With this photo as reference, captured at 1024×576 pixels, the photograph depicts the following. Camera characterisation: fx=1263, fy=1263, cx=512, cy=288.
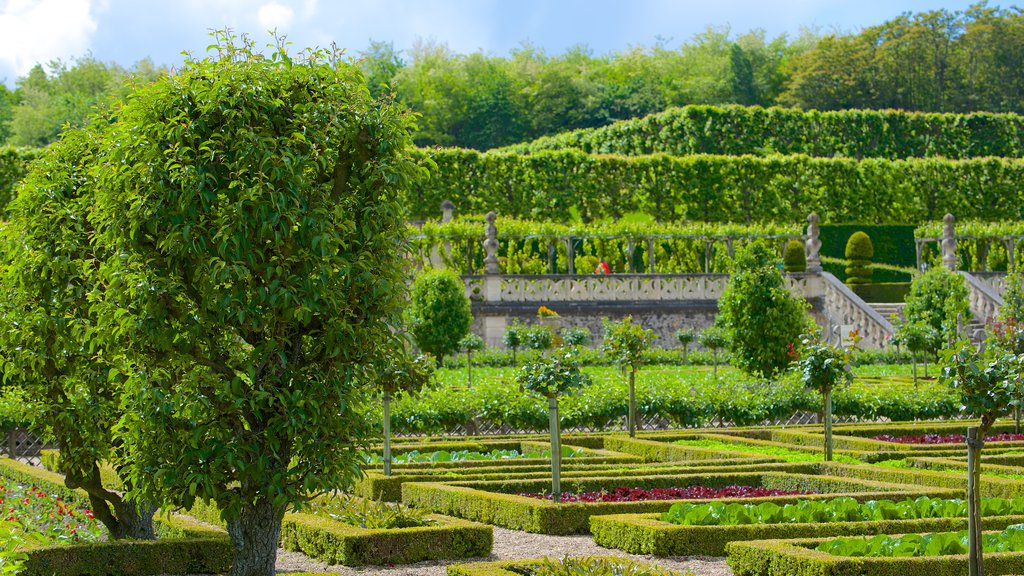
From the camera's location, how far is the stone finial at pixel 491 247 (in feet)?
101

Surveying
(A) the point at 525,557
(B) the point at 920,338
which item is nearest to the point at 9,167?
(B) the point at 920,338

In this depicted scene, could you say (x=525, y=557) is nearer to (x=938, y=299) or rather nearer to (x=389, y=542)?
(x=389, y=542)

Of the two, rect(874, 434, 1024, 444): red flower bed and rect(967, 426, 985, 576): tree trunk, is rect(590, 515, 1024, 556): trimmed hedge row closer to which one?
rect(967, 426, 985, 576): tree trunk

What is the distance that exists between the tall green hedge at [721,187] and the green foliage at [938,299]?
14735mm

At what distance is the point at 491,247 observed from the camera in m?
31.4

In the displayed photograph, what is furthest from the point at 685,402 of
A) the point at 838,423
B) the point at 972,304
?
the point at 972,304

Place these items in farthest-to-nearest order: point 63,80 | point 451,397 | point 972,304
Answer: point 63,80, point 972,304, point 451,397

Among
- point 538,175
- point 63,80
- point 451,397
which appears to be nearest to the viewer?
point 451,397

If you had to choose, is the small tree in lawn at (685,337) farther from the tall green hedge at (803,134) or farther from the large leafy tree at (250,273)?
the large leafy tree at (250,273)

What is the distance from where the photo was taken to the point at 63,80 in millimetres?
70625

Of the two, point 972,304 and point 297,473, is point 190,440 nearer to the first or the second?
point 297,473

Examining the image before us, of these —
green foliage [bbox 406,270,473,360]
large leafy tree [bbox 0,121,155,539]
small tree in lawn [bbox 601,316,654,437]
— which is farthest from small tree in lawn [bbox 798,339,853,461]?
green foliage [bbox 406,270,473,360]

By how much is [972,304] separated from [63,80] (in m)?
55.4

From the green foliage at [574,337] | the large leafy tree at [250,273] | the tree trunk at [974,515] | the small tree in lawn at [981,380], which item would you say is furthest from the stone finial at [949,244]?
the large leafy tree at [250,273]
